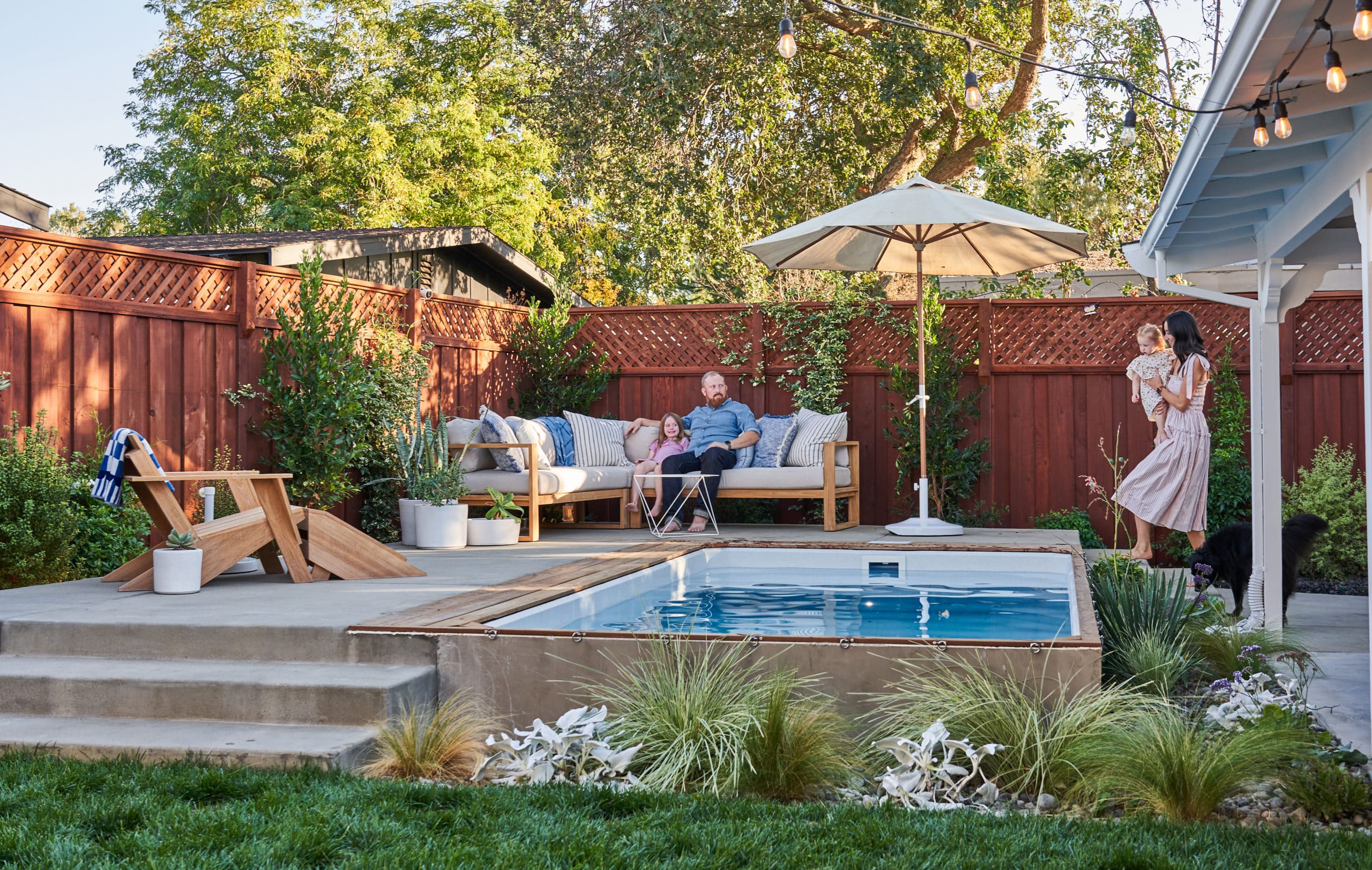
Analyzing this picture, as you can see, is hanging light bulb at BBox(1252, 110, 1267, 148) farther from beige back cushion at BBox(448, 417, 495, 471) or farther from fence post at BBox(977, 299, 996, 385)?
fence post at BBox(977, 299, 996, 385)

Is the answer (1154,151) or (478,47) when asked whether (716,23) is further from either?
(478,47)

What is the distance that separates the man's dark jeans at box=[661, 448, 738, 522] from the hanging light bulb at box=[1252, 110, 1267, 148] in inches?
204

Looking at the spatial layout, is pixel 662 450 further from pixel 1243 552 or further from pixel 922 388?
pixel 1243 552

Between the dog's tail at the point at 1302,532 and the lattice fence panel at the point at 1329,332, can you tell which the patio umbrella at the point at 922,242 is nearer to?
the lattice fence panel at the point at 1329,332

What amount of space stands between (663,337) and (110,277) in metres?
4.68

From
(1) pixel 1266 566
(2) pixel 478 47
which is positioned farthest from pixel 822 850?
(2) pixel 478 47

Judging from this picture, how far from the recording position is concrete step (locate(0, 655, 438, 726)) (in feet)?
11.7

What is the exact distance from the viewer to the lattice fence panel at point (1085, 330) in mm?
8766

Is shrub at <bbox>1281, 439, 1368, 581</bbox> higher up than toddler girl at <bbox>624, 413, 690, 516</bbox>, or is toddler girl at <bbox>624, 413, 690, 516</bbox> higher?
toddler girl at <bbox>624, 413, 690, 516</bbox>

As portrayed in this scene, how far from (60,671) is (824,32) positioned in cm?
1049

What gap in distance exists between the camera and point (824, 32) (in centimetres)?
1234

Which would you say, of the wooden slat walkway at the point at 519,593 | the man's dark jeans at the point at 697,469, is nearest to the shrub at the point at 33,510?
the wooden slat walkway at the point at 519,593

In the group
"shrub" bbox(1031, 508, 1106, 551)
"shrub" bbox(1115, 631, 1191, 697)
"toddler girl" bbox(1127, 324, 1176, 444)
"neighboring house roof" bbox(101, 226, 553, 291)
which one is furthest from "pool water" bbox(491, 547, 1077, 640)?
"neighboring house roof" bbox(101, 226, 553, 291)

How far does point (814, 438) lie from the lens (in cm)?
866
